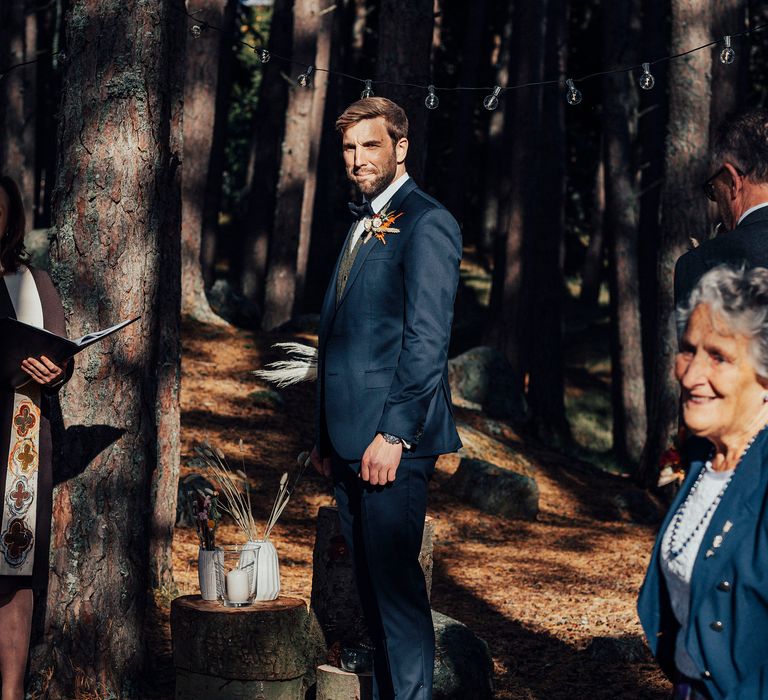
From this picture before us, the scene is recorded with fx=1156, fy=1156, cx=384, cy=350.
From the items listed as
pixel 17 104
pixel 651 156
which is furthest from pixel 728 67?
pixel 17 104

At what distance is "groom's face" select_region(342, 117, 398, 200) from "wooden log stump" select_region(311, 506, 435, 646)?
1.90 metres

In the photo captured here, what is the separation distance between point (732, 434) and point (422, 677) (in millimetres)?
2062

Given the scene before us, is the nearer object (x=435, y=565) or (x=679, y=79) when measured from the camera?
(x=435, y=565)

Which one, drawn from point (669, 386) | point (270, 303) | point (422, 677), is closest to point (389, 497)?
point (422, 677)

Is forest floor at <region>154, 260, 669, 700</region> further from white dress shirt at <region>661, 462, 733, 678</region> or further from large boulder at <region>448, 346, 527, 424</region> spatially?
white dress shirt at <region>661, 462, 733, 678</region>

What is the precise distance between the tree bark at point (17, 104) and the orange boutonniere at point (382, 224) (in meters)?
15.3

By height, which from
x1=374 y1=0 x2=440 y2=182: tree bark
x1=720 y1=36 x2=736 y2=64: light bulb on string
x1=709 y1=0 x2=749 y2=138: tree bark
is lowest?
x1=720 y1=36 x2=736 y2=64: light bulb on string

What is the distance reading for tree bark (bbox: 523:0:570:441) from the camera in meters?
17.2

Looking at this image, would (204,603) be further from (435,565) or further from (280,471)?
(280,471)

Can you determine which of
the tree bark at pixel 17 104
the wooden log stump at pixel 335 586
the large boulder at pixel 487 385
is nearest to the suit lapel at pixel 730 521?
the wooden log stump at pixel 335 586

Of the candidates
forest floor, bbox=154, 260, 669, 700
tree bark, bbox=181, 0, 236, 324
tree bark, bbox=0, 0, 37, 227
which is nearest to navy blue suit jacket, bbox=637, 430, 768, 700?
forest floor, bbox=154, 260, 669, 700

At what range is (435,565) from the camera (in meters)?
9.28

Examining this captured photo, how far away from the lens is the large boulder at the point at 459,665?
19.2 ft

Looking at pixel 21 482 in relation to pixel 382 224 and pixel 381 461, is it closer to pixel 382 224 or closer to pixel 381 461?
pixel 381 461
